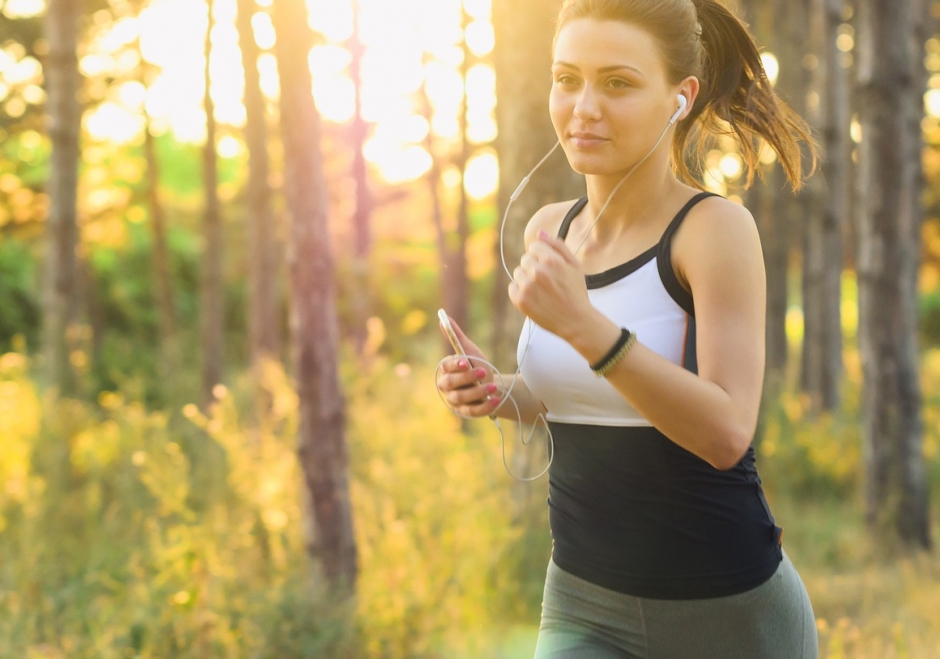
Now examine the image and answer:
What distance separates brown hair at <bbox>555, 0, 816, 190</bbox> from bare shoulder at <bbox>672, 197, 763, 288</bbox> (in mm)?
334

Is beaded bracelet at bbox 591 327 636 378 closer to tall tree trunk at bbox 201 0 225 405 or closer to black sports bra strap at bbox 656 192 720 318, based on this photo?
black sports bra strap at bbox 656 192 720 318

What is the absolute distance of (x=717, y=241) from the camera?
5.97ft

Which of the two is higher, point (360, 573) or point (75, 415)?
point (75, 415)

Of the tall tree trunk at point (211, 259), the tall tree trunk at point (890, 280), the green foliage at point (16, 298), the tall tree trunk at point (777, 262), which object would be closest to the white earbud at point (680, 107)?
the tall tree trunk at point (890, 280)

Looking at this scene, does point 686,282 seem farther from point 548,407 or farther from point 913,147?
point 913,147

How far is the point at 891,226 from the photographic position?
6.65 meters

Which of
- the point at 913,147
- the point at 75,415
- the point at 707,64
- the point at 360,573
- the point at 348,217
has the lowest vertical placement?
the point at 360,573

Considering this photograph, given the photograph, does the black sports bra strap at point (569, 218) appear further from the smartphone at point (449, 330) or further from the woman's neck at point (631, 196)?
the smartphone at point (449, 330)

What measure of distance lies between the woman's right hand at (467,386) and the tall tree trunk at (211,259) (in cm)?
967

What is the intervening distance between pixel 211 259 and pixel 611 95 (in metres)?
10.2

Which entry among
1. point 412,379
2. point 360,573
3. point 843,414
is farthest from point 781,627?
point 412,379

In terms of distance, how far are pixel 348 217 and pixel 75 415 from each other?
17015mm

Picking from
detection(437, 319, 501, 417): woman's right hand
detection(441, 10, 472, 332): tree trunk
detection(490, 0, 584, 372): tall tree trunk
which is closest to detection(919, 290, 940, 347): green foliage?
detection(441, 10, 472, 332): tree trunk

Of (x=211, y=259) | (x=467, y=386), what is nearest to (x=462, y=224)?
(x=211, y=259)
